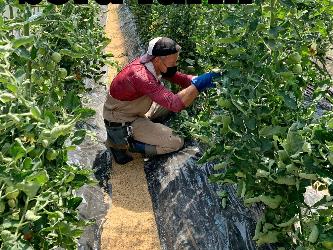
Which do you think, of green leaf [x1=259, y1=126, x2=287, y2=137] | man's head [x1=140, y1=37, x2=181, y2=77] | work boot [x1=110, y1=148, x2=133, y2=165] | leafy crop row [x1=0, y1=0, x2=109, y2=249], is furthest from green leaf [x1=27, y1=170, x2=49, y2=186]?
work boot [x1=110, y1=148, x2=133, y2=165]

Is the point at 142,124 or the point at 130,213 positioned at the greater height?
the point at 142,124

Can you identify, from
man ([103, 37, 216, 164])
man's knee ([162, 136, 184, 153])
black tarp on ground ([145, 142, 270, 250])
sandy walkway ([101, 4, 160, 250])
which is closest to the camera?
black tarp on ground ([145, 142, 270, 250])

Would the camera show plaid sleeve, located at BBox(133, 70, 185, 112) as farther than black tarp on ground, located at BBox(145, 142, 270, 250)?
Yes

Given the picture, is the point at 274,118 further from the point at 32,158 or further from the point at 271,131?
the point at 32,158

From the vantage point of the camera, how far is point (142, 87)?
3734 millimetres

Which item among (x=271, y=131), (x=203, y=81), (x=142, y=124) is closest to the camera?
(x=271, y=131)

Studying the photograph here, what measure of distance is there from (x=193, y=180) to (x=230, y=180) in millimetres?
980

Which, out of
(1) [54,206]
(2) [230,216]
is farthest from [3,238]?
(2) [230,216]

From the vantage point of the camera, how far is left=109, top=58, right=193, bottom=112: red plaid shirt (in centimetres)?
361

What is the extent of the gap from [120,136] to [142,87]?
0.53 m

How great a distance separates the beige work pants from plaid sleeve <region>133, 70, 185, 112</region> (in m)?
0.40

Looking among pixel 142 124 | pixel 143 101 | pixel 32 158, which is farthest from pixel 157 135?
pixel 32 158

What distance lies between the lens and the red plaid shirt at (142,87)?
3.61 m

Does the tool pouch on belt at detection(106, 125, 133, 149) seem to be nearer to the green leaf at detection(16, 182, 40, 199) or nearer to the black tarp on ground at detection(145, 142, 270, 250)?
the black tarp on ground at detection(145, 142, 270, 250)
